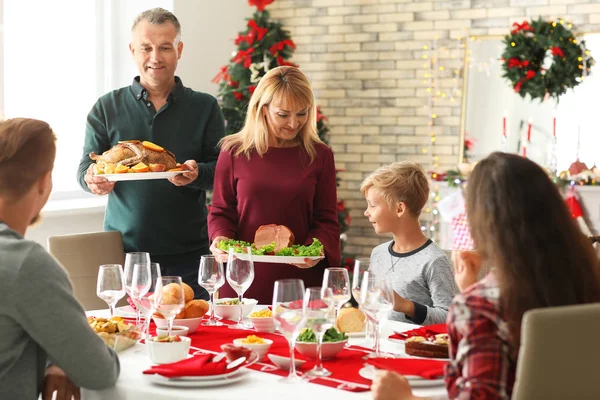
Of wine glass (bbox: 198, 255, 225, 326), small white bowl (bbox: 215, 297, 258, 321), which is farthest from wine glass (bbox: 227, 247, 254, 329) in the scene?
small white bowl (bbox: 215, 297, 258, 321)

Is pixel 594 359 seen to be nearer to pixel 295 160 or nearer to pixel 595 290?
pixel 595 290

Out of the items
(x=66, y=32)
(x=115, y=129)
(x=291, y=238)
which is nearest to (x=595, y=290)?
(x=291, y=238)

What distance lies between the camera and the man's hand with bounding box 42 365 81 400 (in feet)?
7.00

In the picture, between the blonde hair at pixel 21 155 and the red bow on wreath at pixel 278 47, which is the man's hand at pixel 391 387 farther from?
the red bow on wreath at pixel 278 47

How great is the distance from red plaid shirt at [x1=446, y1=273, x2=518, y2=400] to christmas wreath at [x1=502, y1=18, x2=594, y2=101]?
5227 mm

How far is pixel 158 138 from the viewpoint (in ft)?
12.8

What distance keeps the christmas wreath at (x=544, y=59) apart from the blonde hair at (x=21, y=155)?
5293mm

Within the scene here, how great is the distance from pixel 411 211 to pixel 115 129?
1470 millimetres

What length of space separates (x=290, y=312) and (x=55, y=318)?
0.57 meters

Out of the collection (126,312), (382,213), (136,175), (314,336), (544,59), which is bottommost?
(126,312)

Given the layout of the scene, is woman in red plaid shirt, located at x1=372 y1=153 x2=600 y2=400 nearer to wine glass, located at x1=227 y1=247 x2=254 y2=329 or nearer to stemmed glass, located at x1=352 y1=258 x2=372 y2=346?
stemmed glass, located at x1=352 y1=258 x2=372 y2=346

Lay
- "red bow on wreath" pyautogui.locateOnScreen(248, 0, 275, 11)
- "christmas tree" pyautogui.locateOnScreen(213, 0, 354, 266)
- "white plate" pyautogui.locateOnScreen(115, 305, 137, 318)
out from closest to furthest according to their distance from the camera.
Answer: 1. "white plate" pyautogui.locateOnScreen(115, 305, 137, 318)
2. "christmas tree" pyautogui.locateOnScreen(213, 0, 354, 266)
3. "red bow on wreath" pyautogui.locateOnScreen(248, 0, 275, 11)

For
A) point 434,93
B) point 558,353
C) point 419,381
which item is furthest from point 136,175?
point 434,93

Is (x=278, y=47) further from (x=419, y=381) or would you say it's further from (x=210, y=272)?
(x=419, y=381)
